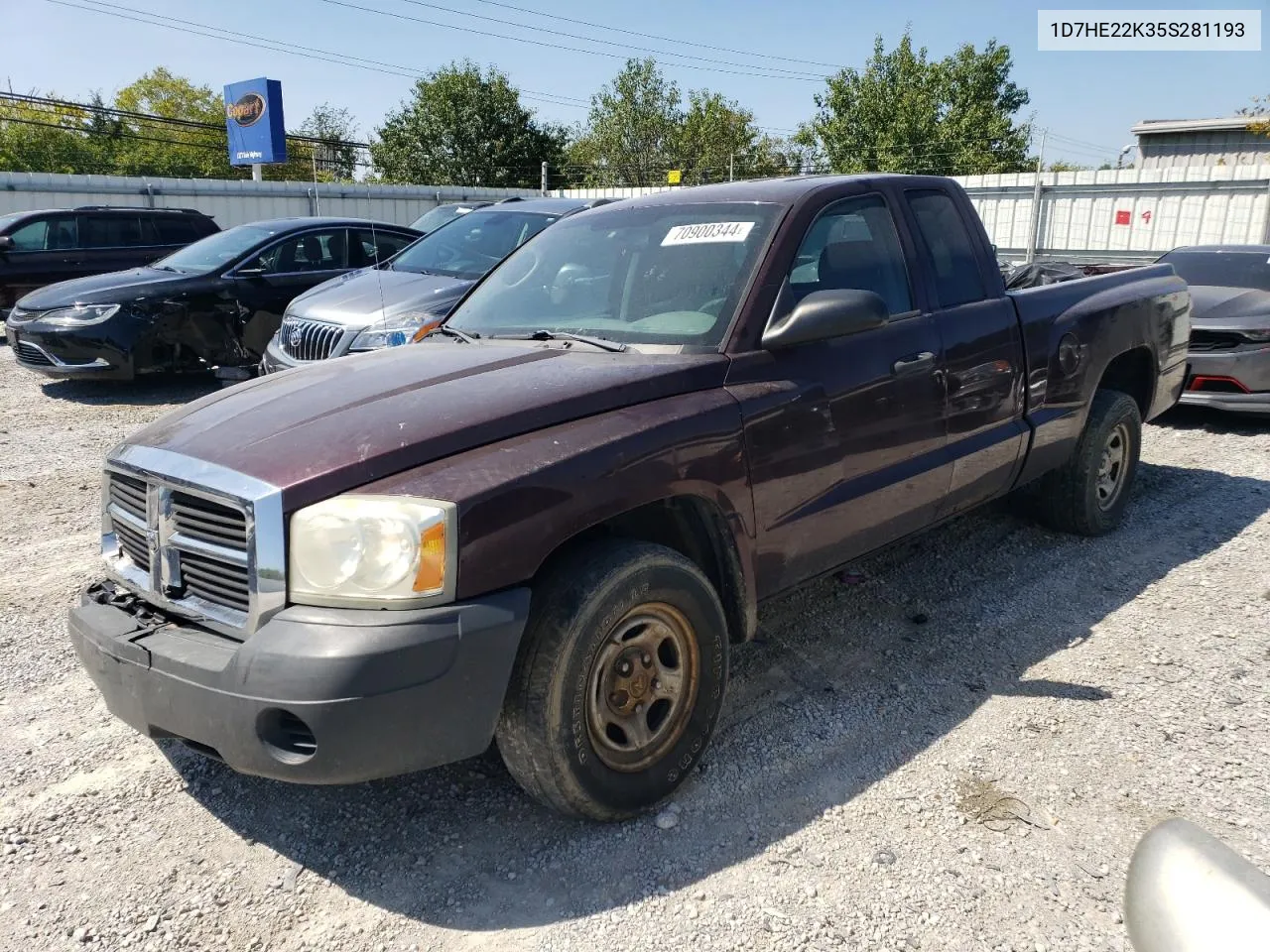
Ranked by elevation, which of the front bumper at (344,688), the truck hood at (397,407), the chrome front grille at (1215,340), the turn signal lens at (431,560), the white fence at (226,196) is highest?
the white fence at (226,196)

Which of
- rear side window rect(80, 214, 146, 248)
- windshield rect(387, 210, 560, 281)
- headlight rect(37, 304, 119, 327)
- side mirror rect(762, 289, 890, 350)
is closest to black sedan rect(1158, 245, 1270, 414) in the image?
windshield rect(387, 210, 560, 281)

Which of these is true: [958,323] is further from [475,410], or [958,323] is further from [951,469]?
[475,410]

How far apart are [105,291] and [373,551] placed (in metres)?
8.11

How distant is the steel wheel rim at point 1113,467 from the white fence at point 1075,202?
40.1 feet

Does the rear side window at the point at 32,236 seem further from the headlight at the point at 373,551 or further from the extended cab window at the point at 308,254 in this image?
the headlight at the point at 373,551

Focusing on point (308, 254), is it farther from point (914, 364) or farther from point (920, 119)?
point (920, 119)

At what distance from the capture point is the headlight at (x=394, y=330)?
6973 mm

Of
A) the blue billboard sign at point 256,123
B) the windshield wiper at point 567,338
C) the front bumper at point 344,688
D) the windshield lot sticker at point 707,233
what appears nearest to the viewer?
the front bumper at point 344,688

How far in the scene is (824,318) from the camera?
317cm

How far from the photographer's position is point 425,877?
2.66m

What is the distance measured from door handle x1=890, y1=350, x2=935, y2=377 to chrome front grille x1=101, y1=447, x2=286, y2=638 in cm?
231

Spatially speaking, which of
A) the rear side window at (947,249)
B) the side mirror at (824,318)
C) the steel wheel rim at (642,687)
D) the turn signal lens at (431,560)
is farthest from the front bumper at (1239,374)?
the turn signal lens at (431,560)

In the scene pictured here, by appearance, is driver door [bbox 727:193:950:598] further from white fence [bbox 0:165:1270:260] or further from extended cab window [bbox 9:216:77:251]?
white fence [bbox 0:165:1270:260]

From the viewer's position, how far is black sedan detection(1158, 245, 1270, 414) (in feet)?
24.4
